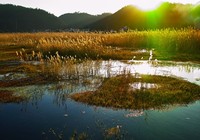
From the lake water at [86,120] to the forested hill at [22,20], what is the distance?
159789mm

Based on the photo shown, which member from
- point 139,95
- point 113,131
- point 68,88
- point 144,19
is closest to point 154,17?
point 144,19

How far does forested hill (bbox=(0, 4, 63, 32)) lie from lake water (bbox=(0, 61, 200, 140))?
15979cm

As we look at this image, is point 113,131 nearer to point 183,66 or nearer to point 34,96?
point 34,96

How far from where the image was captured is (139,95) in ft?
34.0

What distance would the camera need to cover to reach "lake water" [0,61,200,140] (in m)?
7.38

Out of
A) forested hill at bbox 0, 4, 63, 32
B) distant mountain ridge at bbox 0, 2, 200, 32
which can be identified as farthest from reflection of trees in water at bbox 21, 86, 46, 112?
forested hill at bbox 0, 4, 63, 32

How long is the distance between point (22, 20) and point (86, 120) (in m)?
182

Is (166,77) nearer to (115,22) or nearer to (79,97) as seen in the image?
(79,97)

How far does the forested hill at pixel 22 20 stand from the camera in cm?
17188

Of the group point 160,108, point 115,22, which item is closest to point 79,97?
point 160,108

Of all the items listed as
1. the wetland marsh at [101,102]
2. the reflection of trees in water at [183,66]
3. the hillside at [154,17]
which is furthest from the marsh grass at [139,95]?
the hillside at [154,17]

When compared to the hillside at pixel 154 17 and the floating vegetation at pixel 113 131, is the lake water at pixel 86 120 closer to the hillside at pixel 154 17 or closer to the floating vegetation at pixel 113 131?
the floating vegetation at pixel 113 131

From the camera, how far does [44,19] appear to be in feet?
653

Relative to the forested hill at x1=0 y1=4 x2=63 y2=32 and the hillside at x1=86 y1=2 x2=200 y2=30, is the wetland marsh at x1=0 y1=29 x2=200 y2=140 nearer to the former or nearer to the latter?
the hillside at x1=86 y1=2 x2=200 y2=30
